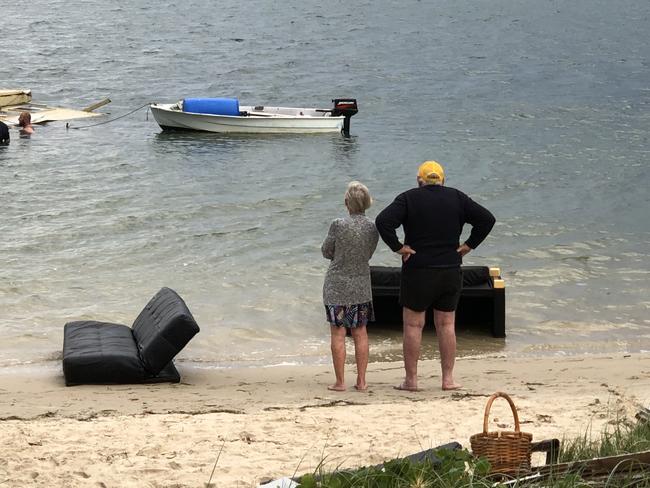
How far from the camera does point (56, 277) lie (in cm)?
1446

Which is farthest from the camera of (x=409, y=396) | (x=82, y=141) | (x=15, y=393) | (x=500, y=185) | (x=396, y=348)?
(x=82, y=141)

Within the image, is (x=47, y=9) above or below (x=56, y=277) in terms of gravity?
above

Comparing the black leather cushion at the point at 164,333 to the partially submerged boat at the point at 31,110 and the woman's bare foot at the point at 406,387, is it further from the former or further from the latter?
the partially submerged boat at the point at 31,110

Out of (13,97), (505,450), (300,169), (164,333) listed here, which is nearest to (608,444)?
(505,450)

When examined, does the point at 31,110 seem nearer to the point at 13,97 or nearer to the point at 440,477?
the point at 13,97

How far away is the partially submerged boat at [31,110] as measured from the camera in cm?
3164

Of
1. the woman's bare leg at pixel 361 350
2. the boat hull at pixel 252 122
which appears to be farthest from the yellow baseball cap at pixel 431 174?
the boat hull at pixel 252 122

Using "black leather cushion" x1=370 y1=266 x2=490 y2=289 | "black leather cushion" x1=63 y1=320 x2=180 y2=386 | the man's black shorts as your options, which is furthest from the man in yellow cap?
"black leather cushion" x1=370 y1=266 x2=490 y2=289

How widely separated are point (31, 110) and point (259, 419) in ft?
91.6

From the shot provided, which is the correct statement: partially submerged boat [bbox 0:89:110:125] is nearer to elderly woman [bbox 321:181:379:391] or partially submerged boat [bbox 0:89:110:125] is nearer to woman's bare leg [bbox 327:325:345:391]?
woman's bare leg [bbox 327:325:345:391]

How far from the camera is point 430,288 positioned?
8.20 m

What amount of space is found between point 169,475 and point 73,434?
45.9 inches

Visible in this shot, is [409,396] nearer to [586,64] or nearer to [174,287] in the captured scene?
[174,287]

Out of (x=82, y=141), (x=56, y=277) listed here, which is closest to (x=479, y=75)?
(x=82, y=141)
